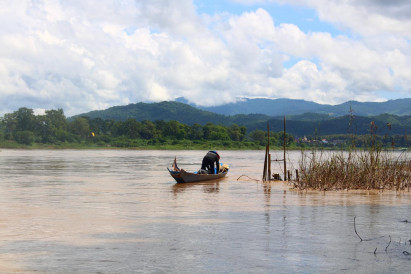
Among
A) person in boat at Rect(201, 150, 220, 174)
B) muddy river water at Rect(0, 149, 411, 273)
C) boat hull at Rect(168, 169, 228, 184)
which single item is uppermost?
person in boat at Rect(201, 150, 220, 174)

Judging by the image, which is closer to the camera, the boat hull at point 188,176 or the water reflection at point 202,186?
the water reflection at point 202,186

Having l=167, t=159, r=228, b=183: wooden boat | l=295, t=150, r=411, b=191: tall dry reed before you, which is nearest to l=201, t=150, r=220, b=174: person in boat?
l=167, t=159, r=228, b=183: wooden boat

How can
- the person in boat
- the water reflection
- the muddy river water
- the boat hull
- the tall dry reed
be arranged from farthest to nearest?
the person in boat → the boat hull → the water reflection → the tall dry reed → the muddy river water

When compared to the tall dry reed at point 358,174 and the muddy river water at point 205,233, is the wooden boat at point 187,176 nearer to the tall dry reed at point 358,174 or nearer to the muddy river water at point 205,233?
the muddy river water at point 205,233

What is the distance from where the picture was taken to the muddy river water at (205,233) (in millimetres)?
9445

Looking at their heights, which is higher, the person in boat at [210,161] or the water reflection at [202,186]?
the person in boat at [210,161]

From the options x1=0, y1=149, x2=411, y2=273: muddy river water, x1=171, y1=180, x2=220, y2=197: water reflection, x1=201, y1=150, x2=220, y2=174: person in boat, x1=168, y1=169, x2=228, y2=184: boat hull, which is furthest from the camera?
x1=201, y1=150, x2=220, y2=174: person in boat

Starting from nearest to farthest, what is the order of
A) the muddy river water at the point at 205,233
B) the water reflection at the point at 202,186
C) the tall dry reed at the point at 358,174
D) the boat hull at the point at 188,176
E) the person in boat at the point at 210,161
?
1. the muddy river water at the point at 205,233
2. the tall dry reed at the point at 358,174
3. the water reflection at the point at 202,186
4. the boat hull at the point at 188,176
5. the person in boat at the point at 210,161

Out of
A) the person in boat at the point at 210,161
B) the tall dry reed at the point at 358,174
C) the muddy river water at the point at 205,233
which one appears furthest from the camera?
the person in boat at the point at 210,161

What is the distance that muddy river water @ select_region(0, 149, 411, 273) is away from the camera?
9.45 meters

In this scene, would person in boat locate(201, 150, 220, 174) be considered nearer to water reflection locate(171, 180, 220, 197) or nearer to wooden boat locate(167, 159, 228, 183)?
wooden boat locate(167, 159, 228, 183)

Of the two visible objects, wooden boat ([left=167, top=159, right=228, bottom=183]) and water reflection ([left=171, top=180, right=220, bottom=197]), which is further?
wooden boat ([left=167, top=159, right=228, bottom=183])

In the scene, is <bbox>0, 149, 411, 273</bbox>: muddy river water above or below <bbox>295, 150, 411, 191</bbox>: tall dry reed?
below

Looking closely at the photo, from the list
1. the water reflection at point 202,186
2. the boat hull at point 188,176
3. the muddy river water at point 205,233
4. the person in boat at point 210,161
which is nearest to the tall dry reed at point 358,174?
the muddy river water at point 205,233
